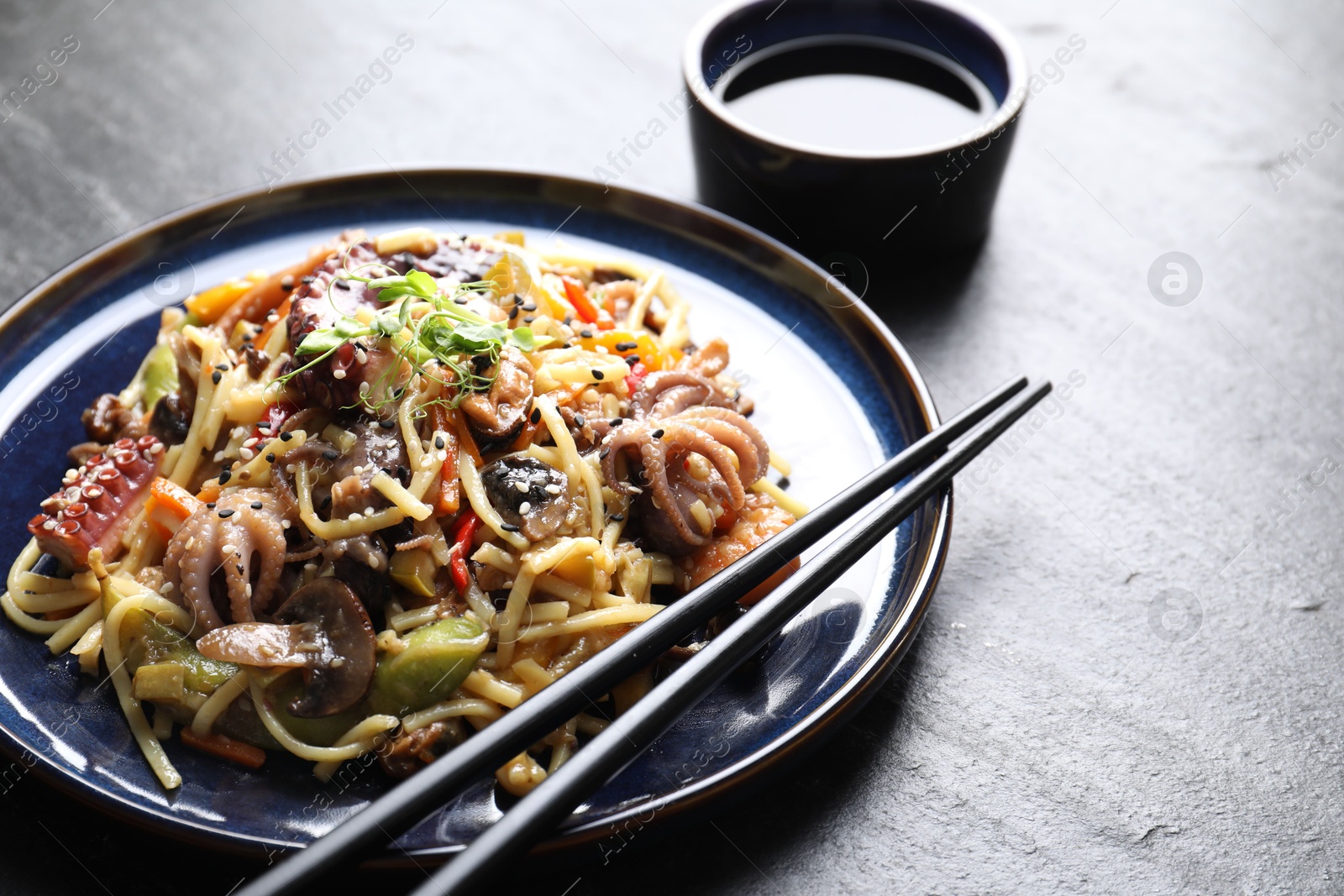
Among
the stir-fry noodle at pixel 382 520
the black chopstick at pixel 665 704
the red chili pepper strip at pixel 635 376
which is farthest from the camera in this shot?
the red chili pepper strip at pixel 635 376

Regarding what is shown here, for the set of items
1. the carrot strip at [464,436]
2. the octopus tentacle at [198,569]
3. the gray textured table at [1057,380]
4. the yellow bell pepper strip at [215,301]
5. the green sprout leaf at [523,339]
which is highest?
the yellow bell pepper strip at [215,301]

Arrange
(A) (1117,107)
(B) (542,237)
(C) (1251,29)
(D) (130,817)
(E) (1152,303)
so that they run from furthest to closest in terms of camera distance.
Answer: (C) (1251,29) → (A) (1117,107) → (E) (1152,303) → (B) (542,237) → (D) (130,817)

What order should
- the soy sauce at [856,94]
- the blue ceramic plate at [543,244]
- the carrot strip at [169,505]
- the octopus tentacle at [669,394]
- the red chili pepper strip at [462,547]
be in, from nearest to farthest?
the blue ceramic plate at [543,244]
the red chili pepper strip at [462,547]
the carrot strip at [169,505]
the octopus tentacle at [669,394]
the soy sauce at [856,94]

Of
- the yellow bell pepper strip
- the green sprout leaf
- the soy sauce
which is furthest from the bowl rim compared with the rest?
the yellow bell pepper strip

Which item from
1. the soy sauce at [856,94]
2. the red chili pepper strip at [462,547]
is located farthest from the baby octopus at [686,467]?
the soy sauce at [856,94]

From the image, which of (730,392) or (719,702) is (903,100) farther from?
(719,702)

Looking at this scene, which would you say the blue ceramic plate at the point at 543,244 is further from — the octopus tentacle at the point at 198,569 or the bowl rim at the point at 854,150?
the bowl rim at the point at 854,150

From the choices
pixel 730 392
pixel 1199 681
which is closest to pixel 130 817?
pixel 730 392
